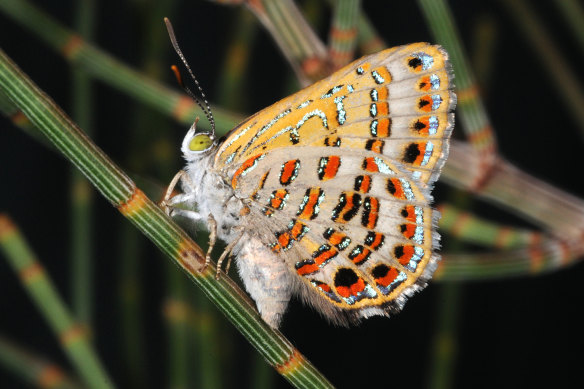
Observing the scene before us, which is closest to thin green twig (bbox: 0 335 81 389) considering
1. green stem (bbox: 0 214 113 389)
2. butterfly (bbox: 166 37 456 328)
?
green stem (bbox: 0 214 113 389)

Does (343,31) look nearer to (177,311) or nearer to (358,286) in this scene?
(358,286)

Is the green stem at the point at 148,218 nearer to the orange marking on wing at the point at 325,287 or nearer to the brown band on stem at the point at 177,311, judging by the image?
the orange marking on wing at the point at 325,287

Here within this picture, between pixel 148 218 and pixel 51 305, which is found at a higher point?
pixel 148 218

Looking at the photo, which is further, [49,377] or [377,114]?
[49,377]

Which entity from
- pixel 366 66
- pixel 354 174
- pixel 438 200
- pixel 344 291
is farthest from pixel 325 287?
pixel 438 200

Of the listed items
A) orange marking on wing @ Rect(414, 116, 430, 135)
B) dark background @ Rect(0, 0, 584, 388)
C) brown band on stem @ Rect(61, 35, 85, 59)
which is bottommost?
dark background @ Rect(0, 0, 584, 388)

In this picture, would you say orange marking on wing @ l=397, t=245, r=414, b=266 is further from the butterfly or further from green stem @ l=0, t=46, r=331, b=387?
green stem @ l=0, t=46, r=331, b=387

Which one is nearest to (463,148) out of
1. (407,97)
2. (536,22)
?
(407,97)
